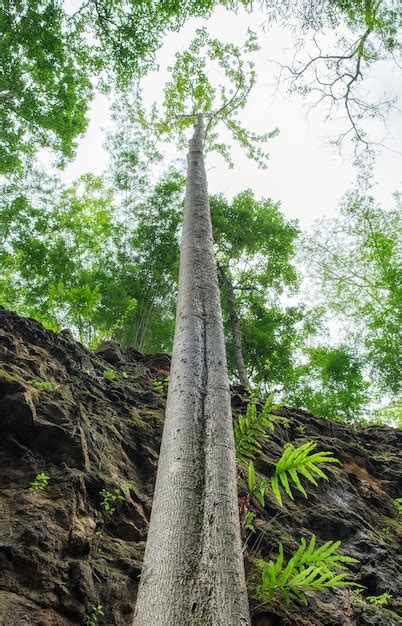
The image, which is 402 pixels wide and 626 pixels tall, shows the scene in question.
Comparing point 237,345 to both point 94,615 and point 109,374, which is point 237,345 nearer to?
point 109,374

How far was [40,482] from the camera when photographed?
260cm

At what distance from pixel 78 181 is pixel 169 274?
14.9 feet

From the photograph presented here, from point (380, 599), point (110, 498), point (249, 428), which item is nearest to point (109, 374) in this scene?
point (110, 498)

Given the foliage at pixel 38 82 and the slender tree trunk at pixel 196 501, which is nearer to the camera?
the slender tree trunk at pixel 196 501

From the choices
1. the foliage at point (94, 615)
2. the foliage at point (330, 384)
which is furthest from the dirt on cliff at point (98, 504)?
the foliage at point (330, 384)

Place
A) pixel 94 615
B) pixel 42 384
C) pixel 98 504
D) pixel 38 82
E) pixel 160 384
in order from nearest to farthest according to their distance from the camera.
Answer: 1. pixel 94 615
2. pixel 98 504
3. pixel 42 384
4. pixel 160 384
5. pixel 38 82

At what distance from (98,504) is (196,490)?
1.40 meters

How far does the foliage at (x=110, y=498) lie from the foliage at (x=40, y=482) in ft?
1.37

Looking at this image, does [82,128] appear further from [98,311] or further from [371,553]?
[371,553]

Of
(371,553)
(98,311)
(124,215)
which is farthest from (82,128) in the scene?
(371,553)

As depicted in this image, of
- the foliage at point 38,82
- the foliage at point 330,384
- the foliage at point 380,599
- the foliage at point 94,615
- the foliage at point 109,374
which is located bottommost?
the foliage at point 94,615

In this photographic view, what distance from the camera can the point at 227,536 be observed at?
5.15 ft

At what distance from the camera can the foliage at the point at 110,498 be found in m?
2.82

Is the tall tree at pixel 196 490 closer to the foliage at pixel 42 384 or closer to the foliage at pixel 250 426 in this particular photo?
the foliage at pixel 250 426
